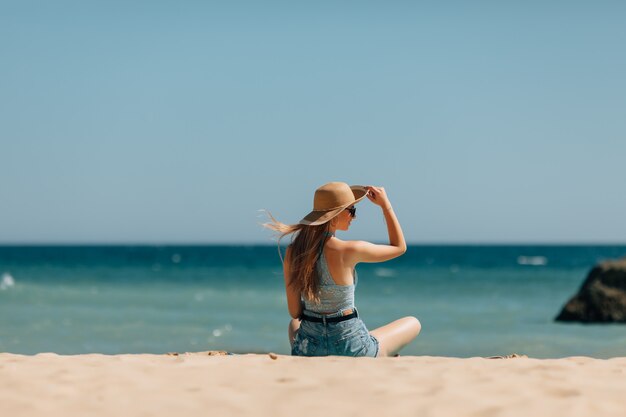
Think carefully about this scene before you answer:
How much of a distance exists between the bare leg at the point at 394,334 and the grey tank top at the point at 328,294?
40 cm

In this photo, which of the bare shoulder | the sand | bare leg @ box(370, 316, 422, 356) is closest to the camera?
the sand

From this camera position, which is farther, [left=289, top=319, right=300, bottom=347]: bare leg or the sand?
[left=289, top=319, right=300, bottom=347]: bare leg

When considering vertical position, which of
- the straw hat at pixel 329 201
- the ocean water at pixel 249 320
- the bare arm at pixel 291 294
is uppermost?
the straw hat at pixel 329 201

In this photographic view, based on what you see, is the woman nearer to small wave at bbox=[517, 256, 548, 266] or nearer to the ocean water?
the ocean water

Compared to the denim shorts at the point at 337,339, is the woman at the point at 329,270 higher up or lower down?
higher up

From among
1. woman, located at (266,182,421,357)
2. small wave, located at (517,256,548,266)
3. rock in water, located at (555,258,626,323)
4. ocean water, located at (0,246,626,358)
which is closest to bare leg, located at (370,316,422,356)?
woman, located at (266,182,421,357)

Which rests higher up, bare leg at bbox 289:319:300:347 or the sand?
the sand

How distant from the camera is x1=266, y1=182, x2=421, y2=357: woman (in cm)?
595

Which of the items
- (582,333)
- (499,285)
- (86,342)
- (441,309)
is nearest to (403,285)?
(499,285)

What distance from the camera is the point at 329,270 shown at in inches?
235

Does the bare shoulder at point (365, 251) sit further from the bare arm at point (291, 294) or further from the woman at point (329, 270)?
the bare arm at point (291, 294)

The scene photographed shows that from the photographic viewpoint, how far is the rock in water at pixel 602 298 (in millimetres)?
16156

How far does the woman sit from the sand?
0.32 meters

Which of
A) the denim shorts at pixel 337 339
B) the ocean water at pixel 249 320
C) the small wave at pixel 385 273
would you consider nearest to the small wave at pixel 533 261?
the small wave at pixel 385 273
